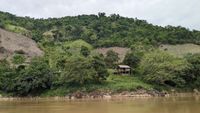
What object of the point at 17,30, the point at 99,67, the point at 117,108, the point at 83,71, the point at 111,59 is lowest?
the point at 117,108

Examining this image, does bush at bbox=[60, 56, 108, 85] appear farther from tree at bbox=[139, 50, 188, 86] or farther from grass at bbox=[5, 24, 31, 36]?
grass at bbox=[5, 24, 31, 36]

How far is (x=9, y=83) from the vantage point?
66562 millimetres

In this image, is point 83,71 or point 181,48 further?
point 181,48

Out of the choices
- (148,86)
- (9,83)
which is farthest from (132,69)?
(9,83)

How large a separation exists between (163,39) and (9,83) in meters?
46.8

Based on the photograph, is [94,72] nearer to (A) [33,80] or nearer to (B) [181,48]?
(A) [33,80]

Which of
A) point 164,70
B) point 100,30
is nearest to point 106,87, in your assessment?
point 164,70

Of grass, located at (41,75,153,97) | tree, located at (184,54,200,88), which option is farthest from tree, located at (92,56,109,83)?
tree, located at (184,54,200,88)

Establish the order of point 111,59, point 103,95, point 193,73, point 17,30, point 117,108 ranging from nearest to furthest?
point 117,108 → point 103,95 → point 193,73 → point 111,59 → point 17,30

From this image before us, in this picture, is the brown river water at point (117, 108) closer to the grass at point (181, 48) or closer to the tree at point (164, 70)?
the tree at point (164, 70)

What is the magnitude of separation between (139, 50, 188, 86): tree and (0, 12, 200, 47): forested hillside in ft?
81.8

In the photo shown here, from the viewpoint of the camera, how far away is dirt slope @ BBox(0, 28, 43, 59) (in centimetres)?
9431

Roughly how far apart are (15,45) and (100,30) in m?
29.8

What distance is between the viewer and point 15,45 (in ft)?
328
